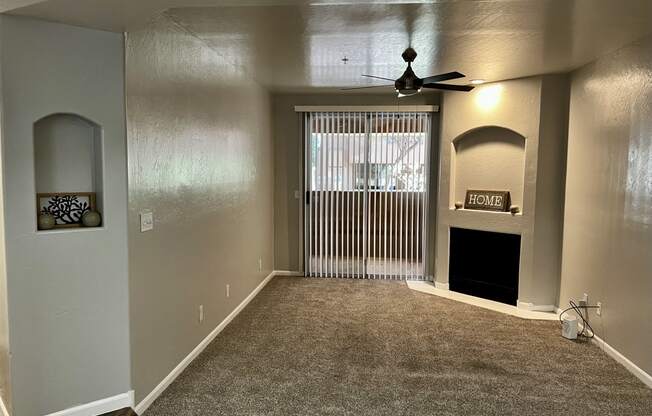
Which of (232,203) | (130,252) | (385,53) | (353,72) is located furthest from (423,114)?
(130,252)

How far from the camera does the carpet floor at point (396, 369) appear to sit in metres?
2.74

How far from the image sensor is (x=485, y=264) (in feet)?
17.2

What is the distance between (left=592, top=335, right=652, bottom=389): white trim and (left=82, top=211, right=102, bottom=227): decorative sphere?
388cm

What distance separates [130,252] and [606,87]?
405cm

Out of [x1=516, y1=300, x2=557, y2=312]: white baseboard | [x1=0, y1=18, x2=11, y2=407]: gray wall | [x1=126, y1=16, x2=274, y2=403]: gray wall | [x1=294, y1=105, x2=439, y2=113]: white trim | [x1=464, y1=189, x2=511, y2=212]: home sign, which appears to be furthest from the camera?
[x1=294, y1=105, x2=439, y2=113]: white trim

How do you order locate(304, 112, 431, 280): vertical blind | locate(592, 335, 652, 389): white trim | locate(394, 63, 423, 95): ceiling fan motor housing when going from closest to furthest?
locate(592, 335, 652, 389): white trim, locate(394, 63, 423, 95): ceiling fan motor housing, locate(304, 112, 431, 280): vertical blind

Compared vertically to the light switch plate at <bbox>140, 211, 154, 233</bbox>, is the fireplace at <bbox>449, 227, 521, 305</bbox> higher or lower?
lower

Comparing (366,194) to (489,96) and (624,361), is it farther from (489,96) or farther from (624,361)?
(624,361)

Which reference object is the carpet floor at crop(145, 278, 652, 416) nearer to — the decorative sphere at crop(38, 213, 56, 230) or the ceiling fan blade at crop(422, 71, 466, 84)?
the decorative sphere at crop(38, 213, 56, 230)

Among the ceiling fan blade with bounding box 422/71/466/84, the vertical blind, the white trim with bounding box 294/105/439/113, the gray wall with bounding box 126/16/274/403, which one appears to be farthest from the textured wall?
the gray wall with bounding box 126/16/274/403

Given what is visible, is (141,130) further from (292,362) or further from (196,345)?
(292,362)

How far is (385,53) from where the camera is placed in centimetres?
381

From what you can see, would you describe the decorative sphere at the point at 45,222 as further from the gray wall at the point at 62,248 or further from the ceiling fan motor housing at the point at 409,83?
the ceiling fan motor housing at the point at 409,83

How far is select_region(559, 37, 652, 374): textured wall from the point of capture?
10.4ft
